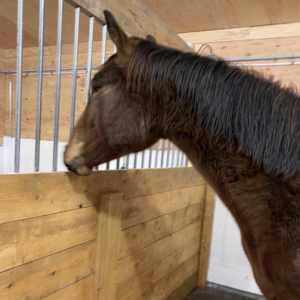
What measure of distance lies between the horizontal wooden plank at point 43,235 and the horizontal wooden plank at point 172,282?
2.50ft

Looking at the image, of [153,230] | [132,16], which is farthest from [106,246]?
[132,16]

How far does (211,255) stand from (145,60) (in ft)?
6.98

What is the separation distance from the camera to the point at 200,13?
89.6 inches

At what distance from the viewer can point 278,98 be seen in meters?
0.74

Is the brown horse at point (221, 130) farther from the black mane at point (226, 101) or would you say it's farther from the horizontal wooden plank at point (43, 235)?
the horizontal wooden plank at point (43, 235)

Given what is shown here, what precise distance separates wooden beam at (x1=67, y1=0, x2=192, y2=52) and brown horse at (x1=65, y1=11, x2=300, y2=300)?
279 millimetres

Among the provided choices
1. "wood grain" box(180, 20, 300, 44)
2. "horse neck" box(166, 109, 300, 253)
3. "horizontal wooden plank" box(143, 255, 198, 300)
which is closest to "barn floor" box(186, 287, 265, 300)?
"horizontal wooden plank" box(143, 255, 198, 300)

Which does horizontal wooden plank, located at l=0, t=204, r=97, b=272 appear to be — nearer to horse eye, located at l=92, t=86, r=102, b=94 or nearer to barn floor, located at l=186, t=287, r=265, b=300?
horse eye, located at l=92, t=86, r=102, b=94

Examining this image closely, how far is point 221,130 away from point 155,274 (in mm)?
1182

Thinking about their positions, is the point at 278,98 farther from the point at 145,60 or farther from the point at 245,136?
the point at 145,60

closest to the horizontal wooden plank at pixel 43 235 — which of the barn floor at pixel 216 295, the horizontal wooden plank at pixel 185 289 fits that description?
the horizontal wooden plank at pixel 185 289

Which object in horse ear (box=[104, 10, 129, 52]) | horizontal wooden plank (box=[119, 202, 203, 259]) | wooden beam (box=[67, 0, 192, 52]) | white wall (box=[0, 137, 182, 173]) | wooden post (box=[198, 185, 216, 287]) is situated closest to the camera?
horse ear (box=[104, 10, 129, 52])

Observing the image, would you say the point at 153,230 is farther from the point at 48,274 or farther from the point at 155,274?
the point at 48,274

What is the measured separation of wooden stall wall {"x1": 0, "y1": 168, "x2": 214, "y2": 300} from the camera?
0.77 metres
